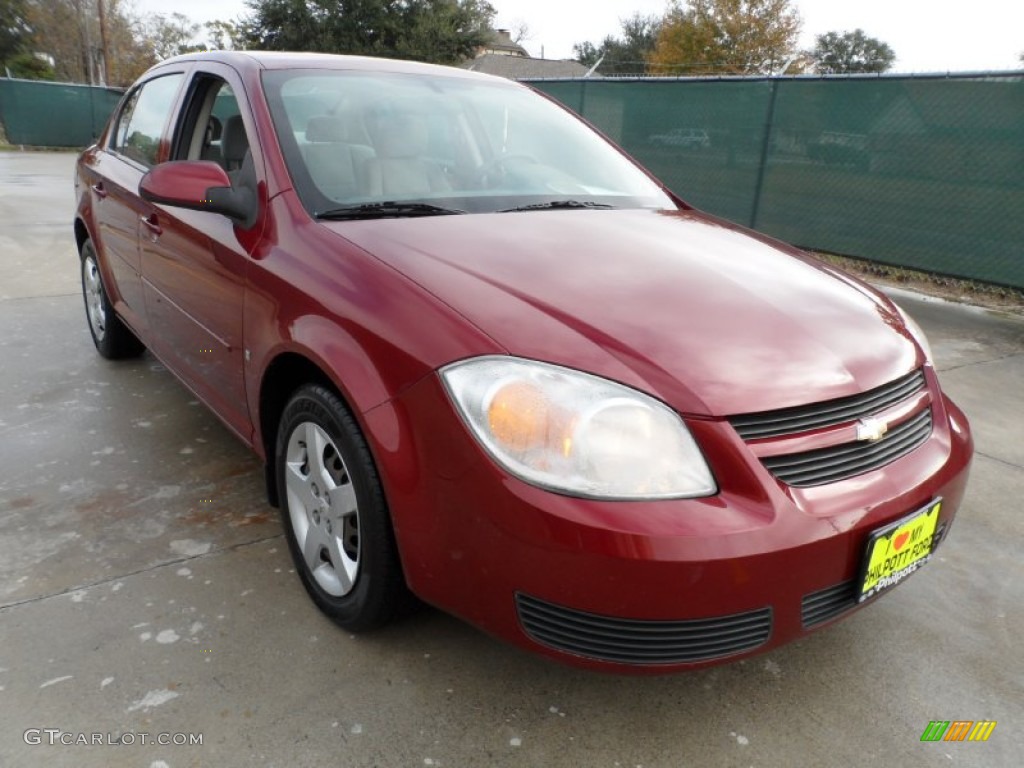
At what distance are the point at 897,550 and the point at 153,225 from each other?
2763mm

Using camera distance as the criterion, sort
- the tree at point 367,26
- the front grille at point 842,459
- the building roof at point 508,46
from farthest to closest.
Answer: the building roof at point 508,46 → the tree at point 367,26 → the front grille at point 842,459

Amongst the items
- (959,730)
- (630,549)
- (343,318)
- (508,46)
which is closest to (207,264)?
(343,318)

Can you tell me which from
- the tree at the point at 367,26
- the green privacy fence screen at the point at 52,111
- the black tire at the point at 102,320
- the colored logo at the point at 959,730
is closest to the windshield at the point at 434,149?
the colored logo at the point at 959,730

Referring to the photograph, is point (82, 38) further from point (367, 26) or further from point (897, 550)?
point (897, 550)

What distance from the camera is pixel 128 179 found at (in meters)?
3.47

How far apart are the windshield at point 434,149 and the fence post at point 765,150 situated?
200 inches

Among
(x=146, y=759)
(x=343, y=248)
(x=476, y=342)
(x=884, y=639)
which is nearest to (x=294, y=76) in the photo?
(x=343, y=248)

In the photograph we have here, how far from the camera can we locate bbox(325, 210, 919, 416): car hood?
162 cm

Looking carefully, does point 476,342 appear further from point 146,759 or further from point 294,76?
point 294,76

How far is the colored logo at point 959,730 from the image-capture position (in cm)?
185

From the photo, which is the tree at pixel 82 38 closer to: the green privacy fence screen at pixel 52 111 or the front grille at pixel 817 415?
the green privacy fence screen at pixel 52 111

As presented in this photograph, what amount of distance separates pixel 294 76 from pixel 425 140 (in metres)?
0.48

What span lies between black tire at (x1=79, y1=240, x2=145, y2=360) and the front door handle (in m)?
1.09

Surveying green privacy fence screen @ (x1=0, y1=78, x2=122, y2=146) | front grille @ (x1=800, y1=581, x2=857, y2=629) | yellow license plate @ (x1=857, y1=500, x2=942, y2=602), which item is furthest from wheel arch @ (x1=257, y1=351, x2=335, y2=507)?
green privacy fence screen @ (x1=0, y1=78, x2=122, y2=146)
